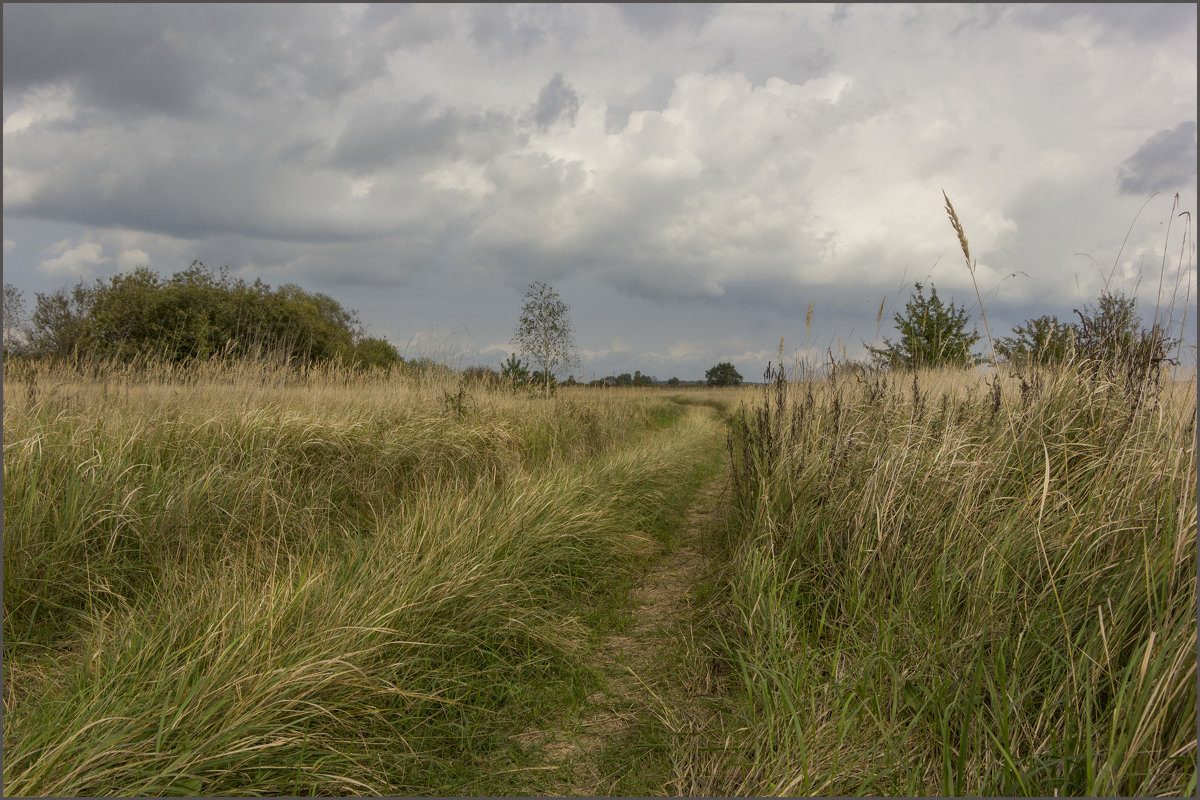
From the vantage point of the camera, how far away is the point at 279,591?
2.61m

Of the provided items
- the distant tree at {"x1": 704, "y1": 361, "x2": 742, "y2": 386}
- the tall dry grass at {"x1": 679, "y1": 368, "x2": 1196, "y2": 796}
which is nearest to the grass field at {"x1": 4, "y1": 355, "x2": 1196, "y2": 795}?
the tall dry grass at {"x1": 679, "y1": 368, "x2": 1196, "y2": 796}

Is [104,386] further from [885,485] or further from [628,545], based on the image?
[885,485]

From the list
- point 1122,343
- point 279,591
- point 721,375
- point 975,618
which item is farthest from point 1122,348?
point 721,375

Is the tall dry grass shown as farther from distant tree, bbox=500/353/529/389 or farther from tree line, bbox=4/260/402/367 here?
tree line, bbox=4/260/402/367

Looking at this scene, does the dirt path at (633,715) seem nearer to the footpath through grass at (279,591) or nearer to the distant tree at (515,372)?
the footpath through grass at (279,591)

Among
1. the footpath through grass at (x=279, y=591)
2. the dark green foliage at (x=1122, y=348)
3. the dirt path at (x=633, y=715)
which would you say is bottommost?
the dirt path at (x=633, y=715)

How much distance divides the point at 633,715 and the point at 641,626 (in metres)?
1.01

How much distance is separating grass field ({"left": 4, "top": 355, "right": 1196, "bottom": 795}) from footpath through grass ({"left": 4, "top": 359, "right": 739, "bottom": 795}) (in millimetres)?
19

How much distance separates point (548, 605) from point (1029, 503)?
264cm

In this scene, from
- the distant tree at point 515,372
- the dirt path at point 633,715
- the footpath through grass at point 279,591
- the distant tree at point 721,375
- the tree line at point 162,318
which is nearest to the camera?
the footpath through grass at point 279,591

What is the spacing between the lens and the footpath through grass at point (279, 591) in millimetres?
1923

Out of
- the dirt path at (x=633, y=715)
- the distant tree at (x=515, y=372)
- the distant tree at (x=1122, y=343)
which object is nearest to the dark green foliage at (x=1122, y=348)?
the distant tree at (x=1122, y=343)

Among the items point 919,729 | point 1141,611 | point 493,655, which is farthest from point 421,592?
point 1141,611

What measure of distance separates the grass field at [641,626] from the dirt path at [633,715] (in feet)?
0.08
